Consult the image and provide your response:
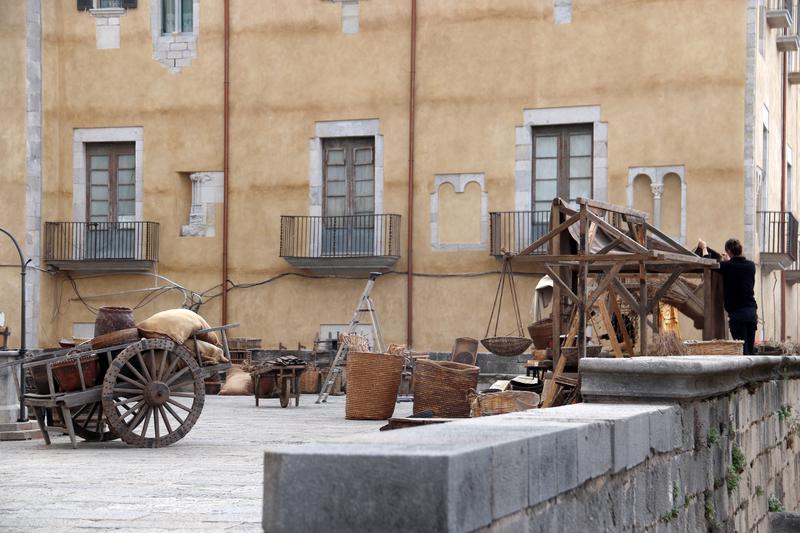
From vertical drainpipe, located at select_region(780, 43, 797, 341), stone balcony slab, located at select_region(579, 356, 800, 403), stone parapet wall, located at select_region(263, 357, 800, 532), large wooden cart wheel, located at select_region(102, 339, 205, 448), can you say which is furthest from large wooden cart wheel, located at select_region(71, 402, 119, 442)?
vertical drainpipe, located at select_region(780, 43, 797, 341)

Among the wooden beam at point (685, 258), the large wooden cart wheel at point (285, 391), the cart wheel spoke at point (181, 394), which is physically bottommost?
the large wooden cart wheel at point (285, 391)

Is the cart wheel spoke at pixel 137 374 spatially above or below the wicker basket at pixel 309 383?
above

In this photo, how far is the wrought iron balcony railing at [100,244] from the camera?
2403 cm

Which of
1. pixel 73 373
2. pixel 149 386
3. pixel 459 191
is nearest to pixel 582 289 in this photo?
pixel 149 386

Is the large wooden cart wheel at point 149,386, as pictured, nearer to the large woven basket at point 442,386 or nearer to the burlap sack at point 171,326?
the burlap sack at point 171,326

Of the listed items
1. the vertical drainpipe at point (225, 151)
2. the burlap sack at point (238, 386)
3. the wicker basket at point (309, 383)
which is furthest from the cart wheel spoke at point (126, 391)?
the vertical drainpipe at point (225, 151)

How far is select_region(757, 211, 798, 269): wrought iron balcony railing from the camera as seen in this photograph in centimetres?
2217

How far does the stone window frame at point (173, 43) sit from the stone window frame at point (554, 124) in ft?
20.2

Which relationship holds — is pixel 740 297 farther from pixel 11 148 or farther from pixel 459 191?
pixel 11 148

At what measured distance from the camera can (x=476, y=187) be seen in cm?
2278

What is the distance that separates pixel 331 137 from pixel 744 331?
38.1 feet

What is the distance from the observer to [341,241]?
2323 cm

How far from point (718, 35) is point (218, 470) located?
47.0ft

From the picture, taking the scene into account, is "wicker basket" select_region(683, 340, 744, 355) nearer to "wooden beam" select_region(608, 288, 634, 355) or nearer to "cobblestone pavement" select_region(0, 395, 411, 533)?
"wooden beam" select_region(608, 288, 634, 355)
